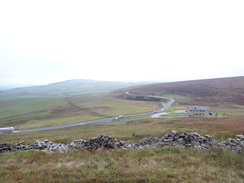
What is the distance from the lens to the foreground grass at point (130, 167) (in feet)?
31.7

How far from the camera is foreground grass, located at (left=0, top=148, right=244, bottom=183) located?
965cm

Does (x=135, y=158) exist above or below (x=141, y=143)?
above

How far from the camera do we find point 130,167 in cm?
1130

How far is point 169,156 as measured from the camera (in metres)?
13.3

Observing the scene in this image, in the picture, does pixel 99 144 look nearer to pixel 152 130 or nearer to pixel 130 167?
pixel 130 167

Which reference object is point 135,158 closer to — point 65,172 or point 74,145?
point 65,172

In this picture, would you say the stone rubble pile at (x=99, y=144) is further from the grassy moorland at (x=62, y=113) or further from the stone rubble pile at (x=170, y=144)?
the grassy moorland at (x=62, y=113)

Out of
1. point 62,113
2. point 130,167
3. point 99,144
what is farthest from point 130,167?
point 62,113

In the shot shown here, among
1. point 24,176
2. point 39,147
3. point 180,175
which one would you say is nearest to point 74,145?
point 39,147

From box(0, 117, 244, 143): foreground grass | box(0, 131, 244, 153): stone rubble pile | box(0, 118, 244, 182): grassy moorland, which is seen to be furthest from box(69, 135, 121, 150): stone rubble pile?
box(0, 117, 244, 143): foreground grass

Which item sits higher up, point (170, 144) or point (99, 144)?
point (99, 144)

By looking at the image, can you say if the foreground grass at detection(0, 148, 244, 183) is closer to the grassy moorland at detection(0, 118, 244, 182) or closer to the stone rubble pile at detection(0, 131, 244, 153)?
the grassy moorland at detection(0, 118, 244, 182)

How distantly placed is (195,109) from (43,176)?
77930 mm

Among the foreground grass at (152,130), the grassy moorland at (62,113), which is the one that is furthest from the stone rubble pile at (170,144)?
the grassy moorland at (62,113)
